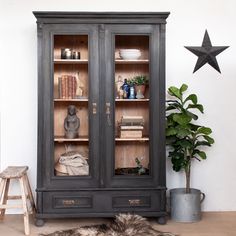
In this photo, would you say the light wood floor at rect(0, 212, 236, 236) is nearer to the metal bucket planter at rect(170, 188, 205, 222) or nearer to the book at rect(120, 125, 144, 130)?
the metal bucket planter at rect(170, 188, 205, 222)

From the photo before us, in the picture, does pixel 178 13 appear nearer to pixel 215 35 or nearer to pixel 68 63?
pixel 215 35

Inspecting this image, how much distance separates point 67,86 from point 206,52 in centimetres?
141

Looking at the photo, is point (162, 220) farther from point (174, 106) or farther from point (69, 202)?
point (174, 106)

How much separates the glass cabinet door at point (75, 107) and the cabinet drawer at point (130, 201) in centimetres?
24

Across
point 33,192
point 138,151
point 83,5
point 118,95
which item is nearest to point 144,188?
point 138,151

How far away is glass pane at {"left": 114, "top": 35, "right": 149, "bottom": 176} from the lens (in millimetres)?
3605

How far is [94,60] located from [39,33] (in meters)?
0.52

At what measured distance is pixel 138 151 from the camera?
3664 millimetres

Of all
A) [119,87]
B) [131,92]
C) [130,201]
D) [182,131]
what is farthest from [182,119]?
[130,201]

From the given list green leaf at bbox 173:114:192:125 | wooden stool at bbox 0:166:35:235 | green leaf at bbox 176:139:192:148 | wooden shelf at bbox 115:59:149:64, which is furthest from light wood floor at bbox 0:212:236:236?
wooden shelf at bbox 115:59:149:64

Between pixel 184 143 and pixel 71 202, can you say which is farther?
pixel 184 143

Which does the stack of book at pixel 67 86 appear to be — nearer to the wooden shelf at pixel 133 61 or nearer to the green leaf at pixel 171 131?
the wooden shelf at pixel 133 61

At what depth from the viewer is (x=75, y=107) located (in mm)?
3639

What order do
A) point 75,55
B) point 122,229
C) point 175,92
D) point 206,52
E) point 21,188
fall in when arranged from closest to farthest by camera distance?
1. point 122,229
2. point 21,188
3. point 75,55
4. point 175,92
5. point 206,52
